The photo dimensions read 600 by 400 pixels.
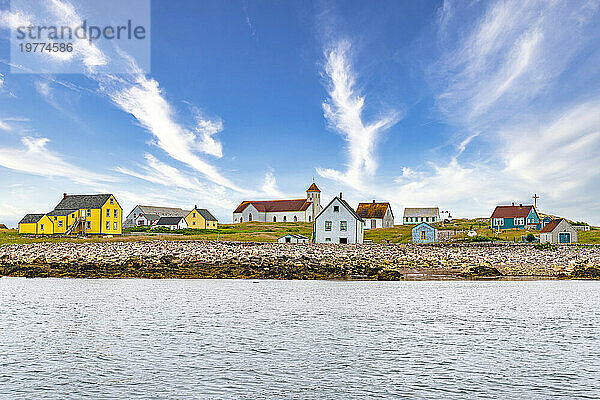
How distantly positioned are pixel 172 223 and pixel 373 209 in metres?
49.0

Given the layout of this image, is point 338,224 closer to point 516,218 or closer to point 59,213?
point 59,213

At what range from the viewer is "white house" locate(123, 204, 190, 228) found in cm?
12988

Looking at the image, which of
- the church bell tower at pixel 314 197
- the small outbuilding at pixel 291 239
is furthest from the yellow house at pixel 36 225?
the church bell tower at pixel 314 197

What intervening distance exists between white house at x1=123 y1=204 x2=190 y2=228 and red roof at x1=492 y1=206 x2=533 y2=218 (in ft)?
278

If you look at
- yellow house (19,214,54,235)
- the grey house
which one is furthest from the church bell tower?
yellow house (19,214,54,235)

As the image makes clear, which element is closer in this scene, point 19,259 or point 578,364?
point 578,364

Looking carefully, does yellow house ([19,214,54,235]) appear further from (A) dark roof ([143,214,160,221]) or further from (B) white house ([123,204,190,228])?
(A) dark roof ([143,214,160,221])

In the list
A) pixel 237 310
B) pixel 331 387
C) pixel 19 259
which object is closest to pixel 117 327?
pixel 237 310

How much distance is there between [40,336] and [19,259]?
119 feet

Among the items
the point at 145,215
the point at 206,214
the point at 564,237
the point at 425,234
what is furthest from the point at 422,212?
the point at 145,215

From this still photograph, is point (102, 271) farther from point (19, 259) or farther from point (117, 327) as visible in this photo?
point (117, 327)

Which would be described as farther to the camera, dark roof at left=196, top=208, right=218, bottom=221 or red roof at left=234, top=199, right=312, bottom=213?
red roof at left=234, top=199, right=312, bottom=213

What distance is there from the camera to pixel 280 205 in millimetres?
136625

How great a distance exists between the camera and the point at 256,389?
415 inches
